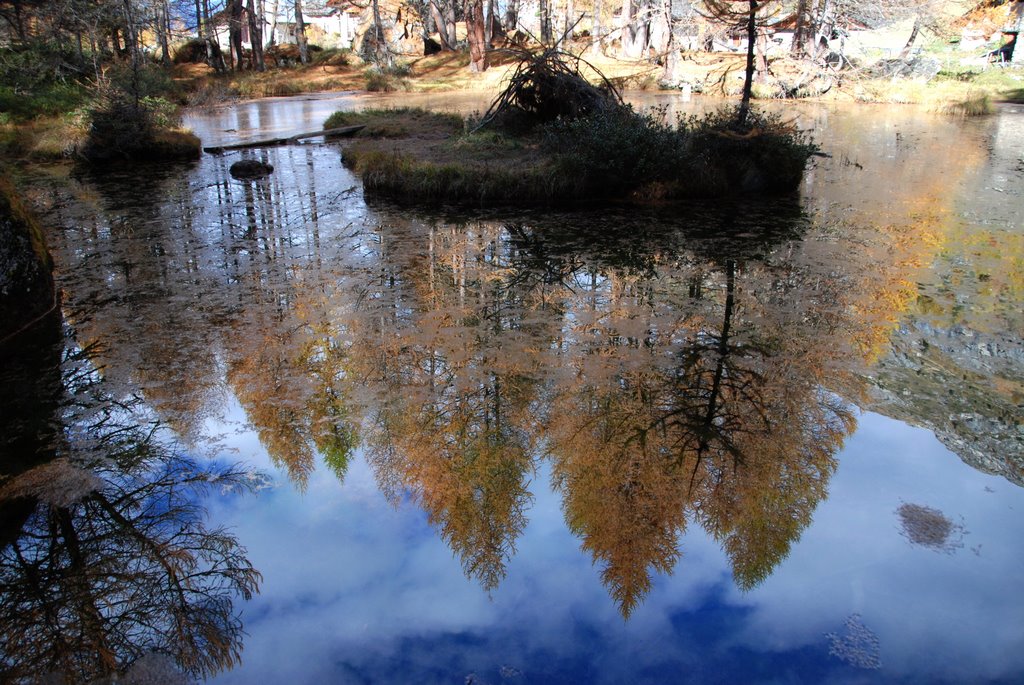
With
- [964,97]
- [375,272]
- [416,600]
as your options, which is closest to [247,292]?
[375,272]

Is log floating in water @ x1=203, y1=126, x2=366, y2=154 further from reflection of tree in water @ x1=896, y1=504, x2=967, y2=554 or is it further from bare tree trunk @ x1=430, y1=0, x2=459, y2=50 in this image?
bare tree trunk @ x1=430, y1=0, x2=459, y2=50

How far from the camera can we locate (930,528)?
13.5 ft

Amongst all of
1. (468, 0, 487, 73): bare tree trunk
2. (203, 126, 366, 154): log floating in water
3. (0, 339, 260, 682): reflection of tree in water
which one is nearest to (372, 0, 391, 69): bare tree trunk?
(468, 0, 487, 73): bare tree trunk

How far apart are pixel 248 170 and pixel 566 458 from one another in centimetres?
1153

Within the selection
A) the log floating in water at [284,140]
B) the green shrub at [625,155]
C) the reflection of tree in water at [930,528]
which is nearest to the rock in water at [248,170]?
the log floating in water at [284,140]

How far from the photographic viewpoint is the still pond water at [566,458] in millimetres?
3443

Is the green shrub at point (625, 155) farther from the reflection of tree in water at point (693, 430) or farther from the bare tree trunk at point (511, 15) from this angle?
the bare tree trunk at point (511, 15)

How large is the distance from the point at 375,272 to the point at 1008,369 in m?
5.92

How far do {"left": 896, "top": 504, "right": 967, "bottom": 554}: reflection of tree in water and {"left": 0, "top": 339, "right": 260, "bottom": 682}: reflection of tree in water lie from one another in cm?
Result: 352

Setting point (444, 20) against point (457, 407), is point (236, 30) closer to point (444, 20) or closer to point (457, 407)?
point (444, 20)

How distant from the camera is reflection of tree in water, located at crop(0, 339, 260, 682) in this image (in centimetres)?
340

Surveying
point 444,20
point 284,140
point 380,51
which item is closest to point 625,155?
point 284,140

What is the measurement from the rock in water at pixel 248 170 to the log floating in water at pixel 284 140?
352cm

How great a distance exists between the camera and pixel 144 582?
383 centimetres
